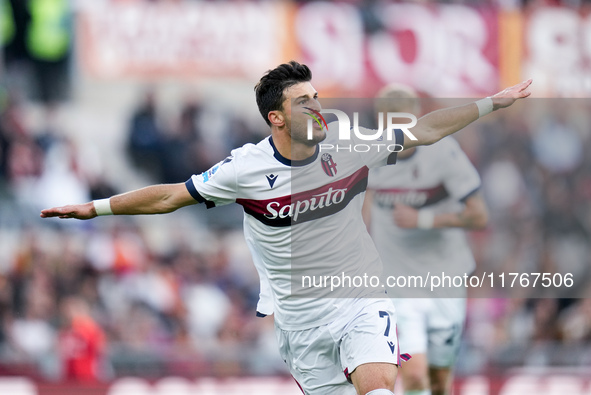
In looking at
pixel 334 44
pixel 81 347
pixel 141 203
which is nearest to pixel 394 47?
pixel 334 44

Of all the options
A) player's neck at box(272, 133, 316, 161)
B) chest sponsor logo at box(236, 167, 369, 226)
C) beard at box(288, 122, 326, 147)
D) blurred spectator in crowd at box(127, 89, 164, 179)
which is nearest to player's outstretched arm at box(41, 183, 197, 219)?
chest sponsor logo at box(236, 167, 369, 226)

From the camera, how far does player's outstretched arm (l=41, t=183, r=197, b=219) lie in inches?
226

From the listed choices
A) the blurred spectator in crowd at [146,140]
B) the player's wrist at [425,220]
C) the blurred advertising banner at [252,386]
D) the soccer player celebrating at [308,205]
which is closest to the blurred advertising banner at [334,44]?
the blurred spectator in crowd at [146,140]

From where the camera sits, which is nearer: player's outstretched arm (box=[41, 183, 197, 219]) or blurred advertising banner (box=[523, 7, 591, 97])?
player's outstretched arm (box=[41, 183, 197, 219])

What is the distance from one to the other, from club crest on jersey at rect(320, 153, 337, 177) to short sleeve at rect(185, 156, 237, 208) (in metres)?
0.56

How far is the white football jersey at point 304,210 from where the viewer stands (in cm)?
575

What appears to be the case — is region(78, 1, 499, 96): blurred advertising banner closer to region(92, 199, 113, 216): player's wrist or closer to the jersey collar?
the jersey collar

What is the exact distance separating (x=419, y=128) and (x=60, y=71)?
9601mm

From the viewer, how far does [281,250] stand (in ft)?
19.3

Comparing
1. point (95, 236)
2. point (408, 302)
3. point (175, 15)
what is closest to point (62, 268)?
point (95, 236)

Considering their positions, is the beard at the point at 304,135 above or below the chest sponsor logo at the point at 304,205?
above

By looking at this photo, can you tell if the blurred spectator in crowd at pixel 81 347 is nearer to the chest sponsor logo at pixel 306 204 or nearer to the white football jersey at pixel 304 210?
the white football jersey at pixel 304 210

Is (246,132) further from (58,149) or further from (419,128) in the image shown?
(419,128)

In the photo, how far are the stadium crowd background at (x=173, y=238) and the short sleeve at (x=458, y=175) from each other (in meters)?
3.24
